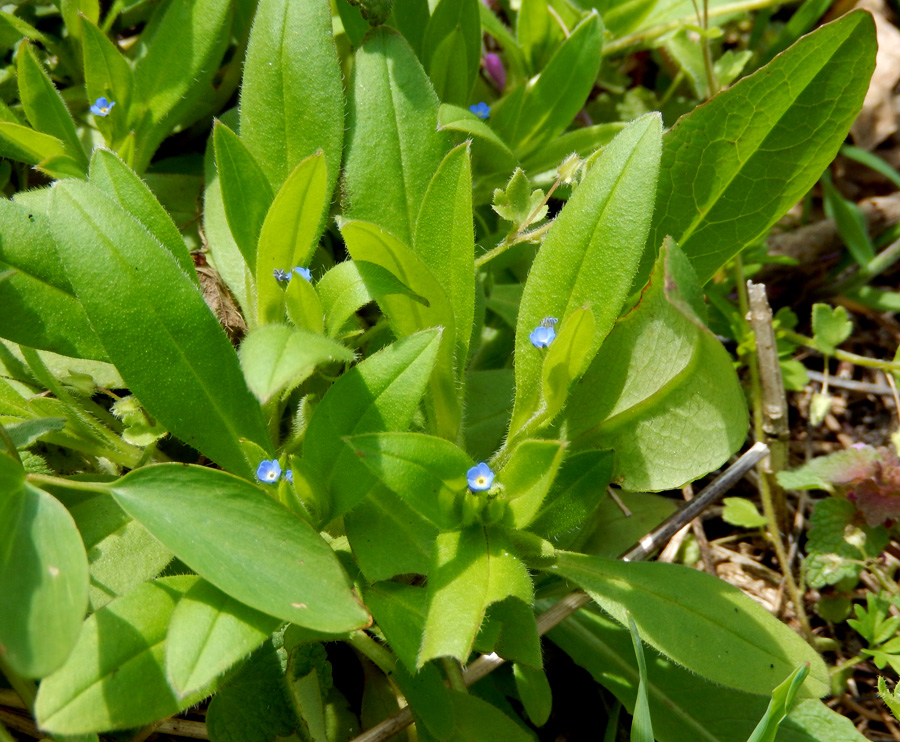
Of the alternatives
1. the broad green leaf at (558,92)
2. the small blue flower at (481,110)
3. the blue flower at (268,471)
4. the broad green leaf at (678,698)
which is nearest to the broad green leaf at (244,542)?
the blue flower at (268,471)

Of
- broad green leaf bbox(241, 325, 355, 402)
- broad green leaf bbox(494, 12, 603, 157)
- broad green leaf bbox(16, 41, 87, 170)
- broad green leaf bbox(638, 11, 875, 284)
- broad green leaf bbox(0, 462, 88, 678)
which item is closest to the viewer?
broad green leaf bbox(0, 462, 88, 678)

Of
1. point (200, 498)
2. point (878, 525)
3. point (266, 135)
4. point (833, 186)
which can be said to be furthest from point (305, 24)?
point (833, 186)

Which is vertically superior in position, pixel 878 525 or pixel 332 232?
pixel 332 232

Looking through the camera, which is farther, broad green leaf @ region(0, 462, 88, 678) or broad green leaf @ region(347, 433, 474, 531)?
broad green leaf @ region(347, 433, 474, 531)

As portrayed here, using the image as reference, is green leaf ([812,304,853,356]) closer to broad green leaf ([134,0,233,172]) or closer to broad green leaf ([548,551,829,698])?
broad green leaf ([548,551,829,698])

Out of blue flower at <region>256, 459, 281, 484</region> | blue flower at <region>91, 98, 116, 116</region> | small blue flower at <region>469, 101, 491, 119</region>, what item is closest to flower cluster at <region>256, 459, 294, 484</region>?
blue flower at <region>256, 459, 281, 484</region>

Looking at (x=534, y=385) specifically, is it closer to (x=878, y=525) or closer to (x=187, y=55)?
(x=878, y=525)

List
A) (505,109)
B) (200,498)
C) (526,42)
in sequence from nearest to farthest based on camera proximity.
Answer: (200,498), (505,109), (526,42)
